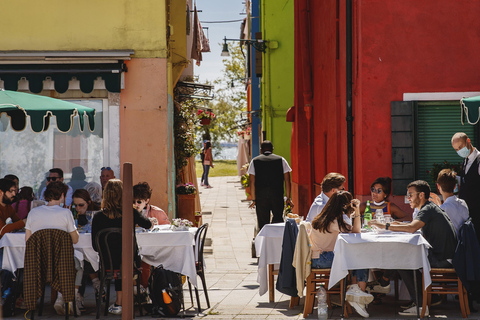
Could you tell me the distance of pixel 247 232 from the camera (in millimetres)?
16672

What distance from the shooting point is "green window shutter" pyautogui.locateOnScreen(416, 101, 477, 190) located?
35.0ft

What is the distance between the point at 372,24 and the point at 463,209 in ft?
12.3

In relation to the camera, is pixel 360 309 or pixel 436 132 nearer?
pixel 360 309

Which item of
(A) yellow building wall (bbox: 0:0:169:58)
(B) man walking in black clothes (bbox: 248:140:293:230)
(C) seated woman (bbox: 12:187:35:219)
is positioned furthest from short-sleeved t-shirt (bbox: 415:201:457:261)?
(A) yellow building wall (bbox: 0:0:169:58)

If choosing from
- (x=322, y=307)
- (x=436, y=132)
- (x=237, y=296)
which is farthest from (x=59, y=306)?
(x=436, y=132)

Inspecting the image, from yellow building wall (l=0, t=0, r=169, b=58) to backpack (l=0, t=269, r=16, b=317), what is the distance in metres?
5.07

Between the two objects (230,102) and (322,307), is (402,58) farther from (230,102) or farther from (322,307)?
(230,102)

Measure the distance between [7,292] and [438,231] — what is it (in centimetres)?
474

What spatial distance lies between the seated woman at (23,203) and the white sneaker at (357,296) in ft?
15.6

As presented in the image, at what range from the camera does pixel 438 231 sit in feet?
25.3

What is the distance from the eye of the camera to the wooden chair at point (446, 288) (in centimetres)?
754

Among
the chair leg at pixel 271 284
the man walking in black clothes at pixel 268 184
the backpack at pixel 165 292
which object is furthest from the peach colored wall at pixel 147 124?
the backpack at pixel 165 292

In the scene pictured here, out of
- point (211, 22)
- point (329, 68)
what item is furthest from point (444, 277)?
point (211, 22)

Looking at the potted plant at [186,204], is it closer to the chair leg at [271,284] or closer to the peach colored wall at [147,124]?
the peach colored wall at [147,124]
